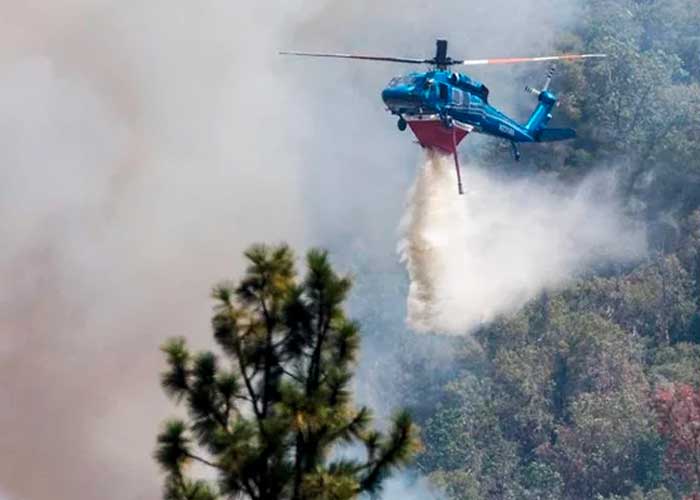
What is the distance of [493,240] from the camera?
6650 centimetres

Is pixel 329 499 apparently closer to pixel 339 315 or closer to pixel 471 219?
pixel 339 315

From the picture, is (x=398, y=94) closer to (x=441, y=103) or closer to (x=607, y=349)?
(x=441, y=103)

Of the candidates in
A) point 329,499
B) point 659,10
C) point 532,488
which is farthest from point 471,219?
point 329,499

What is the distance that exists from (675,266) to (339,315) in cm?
6119

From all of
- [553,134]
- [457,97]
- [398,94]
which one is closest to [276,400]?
[398,94]

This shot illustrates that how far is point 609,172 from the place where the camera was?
286 ft

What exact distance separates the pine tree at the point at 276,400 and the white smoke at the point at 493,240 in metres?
23.4

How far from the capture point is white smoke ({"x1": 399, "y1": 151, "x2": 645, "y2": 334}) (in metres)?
49.3

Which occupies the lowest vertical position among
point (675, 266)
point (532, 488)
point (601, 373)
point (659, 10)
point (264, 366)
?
point (264, 366)

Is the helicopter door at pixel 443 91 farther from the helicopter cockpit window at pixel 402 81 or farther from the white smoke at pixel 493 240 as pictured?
the white smoke at pixel 493 240

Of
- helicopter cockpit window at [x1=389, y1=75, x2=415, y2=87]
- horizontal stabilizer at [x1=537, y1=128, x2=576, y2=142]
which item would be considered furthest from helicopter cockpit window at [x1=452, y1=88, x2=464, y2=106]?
horizontal stabilizer at [x1=537, y1=128, x2=576, y2=142]

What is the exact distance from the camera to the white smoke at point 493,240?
1943 inches

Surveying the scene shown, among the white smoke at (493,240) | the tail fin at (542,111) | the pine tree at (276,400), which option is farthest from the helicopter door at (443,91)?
the pine tree at (276,400)

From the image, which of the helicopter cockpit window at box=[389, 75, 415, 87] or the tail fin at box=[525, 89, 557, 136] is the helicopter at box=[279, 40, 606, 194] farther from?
the tail fin at box=[525, 89, 557, 136]
